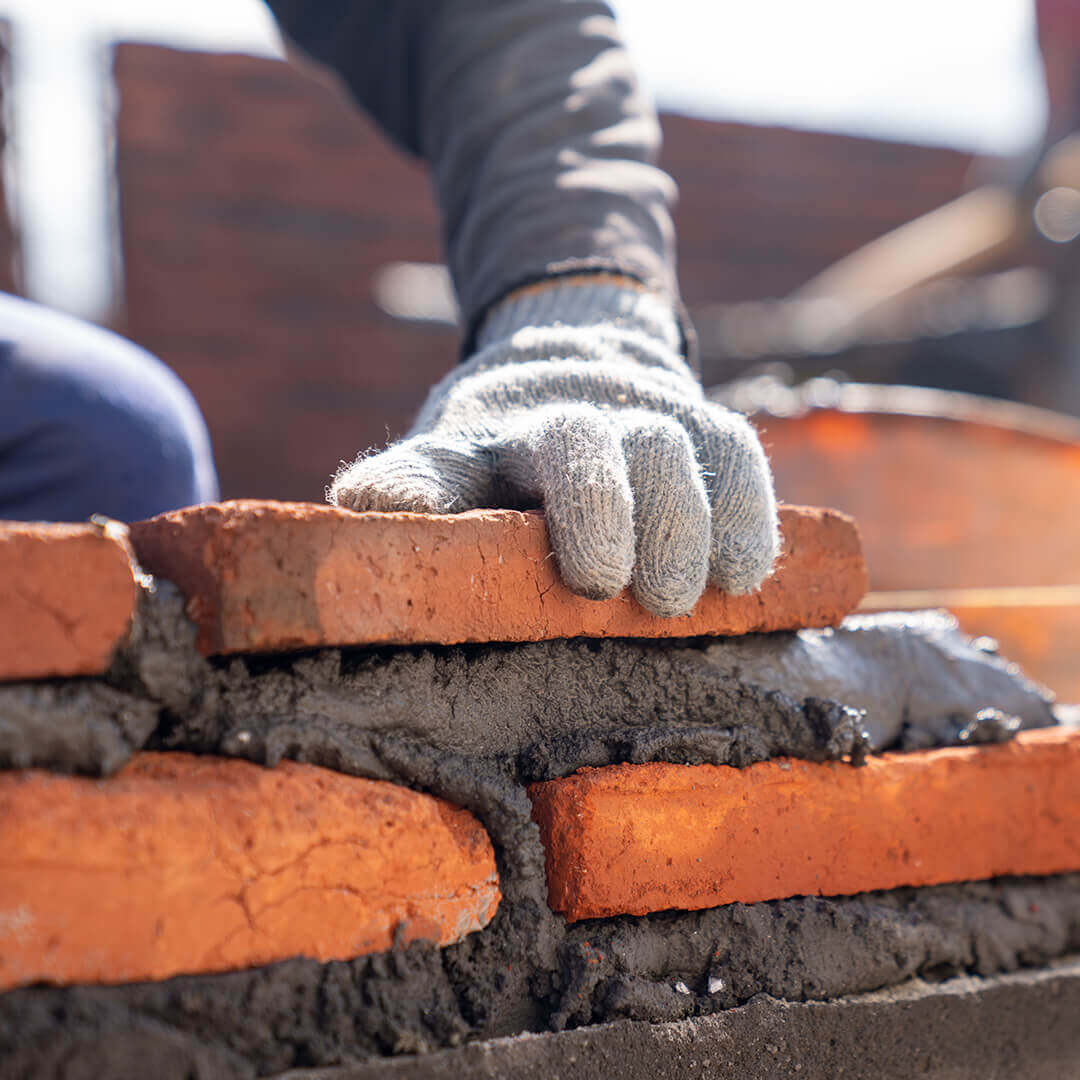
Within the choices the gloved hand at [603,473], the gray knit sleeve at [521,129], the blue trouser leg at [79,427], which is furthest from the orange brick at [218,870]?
the gray knit sleeve at [521,129]

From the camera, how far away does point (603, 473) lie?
0.85m

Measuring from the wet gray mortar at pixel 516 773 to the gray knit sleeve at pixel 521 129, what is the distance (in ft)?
2.14

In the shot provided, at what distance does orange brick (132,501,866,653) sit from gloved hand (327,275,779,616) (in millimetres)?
41

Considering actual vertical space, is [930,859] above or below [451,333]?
above

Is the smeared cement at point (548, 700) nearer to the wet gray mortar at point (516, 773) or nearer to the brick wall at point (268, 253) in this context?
the wet gray mortar at point (516, 773)

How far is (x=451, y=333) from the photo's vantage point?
21.3 ft

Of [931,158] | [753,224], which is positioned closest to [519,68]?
[753,224]

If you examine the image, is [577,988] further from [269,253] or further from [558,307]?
[269,253]

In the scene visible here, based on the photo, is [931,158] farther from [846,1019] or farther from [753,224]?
[846,1019]

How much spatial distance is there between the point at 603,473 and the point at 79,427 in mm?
785

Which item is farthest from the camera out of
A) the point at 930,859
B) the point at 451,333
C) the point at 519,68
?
the point at 451,333

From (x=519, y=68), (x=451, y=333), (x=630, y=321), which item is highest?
(x=519, y=68)

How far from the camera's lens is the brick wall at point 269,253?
623cm

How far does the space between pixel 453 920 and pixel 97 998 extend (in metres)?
0.28
